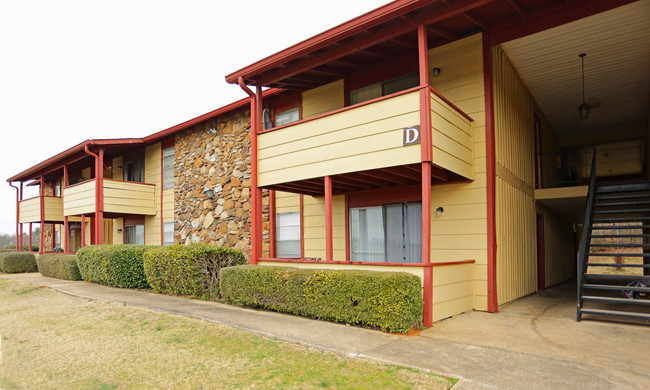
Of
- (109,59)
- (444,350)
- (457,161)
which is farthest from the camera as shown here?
(109,59)

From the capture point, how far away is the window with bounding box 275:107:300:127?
38.0 ft

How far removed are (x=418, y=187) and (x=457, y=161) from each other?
1.54 meters

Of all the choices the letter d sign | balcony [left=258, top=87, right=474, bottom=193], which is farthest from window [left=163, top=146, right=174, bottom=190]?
the letter d sign

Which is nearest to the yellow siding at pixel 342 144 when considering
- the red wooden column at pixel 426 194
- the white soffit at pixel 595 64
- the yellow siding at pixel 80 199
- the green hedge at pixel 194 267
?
the red wooden column at pixel 426 194

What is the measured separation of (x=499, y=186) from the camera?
8.50 m

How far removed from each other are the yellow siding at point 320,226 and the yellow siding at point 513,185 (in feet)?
11.9

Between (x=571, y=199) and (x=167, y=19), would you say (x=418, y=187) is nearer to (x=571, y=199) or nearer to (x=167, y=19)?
(x=571, y=199)

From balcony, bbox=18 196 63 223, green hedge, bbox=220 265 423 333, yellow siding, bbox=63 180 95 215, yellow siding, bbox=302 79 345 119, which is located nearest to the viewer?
green hedge, bbox=220 265 423 333

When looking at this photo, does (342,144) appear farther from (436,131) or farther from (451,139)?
(451,139)

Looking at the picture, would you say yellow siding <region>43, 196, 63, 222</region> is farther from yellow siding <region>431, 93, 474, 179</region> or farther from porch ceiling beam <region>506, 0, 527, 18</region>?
porch ceiling beam <region>506, 0, 527, 18</region>

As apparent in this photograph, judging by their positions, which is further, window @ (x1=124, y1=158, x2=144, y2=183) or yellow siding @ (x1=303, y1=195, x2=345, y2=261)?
window @ (x1=124, y1=158, x2=144, y2=183)

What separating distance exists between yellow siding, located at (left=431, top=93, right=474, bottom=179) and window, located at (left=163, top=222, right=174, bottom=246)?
1115cm

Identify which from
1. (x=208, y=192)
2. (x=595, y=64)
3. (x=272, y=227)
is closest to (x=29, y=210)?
(x=208, y=192)

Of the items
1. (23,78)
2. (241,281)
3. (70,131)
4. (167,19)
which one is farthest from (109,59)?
(70,131)
